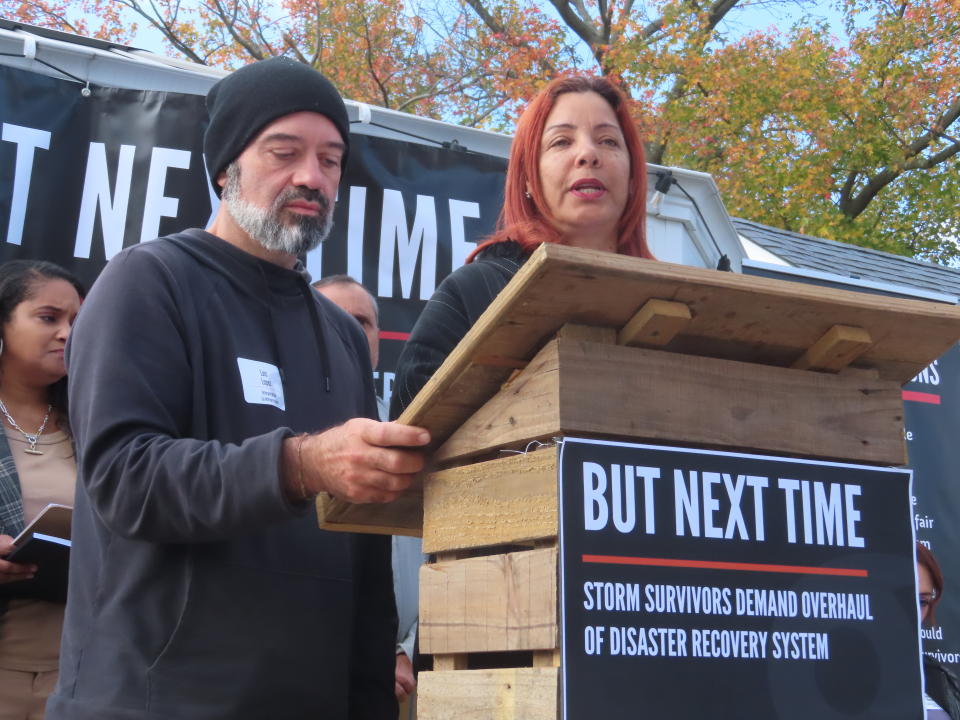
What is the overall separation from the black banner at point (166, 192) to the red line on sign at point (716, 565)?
322 centimetres

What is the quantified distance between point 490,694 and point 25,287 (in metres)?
2.59

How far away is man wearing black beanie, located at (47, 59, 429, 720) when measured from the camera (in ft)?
5.62

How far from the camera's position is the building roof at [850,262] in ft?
29.7

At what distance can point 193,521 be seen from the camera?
1.73 m

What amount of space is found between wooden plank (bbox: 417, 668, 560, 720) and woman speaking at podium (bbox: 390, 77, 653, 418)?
0.70 meters

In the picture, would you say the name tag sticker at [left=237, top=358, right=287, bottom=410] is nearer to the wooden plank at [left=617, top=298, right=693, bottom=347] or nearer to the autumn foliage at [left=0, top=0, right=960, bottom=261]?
the wooden plank at [left=617, top=298, right=693, bottom=347]

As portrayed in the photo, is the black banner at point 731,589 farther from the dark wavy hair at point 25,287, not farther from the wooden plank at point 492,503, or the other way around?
→ the dark wavy hair at point 25,287

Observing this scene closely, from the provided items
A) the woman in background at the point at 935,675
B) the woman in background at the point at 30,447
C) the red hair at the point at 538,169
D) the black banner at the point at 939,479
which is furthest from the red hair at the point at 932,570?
the woman in background at the point at 30,447

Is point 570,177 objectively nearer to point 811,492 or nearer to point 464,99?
point 811,492

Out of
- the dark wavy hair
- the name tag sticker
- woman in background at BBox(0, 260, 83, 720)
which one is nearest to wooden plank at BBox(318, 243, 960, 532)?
the name tag sticker

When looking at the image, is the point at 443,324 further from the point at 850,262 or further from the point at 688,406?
the point at 850,262

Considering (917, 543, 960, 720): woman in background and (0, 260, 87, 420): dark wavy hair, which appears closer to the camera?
(0, 260, 87, 420): dark wavy hair

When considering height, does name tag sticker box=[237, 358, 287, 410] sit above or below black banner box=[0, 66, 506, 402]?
below

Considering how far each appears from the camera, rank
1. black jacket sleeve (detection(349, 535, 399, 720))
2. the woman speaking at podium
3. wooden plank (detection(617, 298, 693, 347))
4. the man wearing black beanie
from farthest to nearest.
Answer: the woman speaking at podium
black jacket sleeve (detection(349, 535, 399, 720))
the man wearing black beanie
wooden plank (detection(617, 298, 693, 347))
